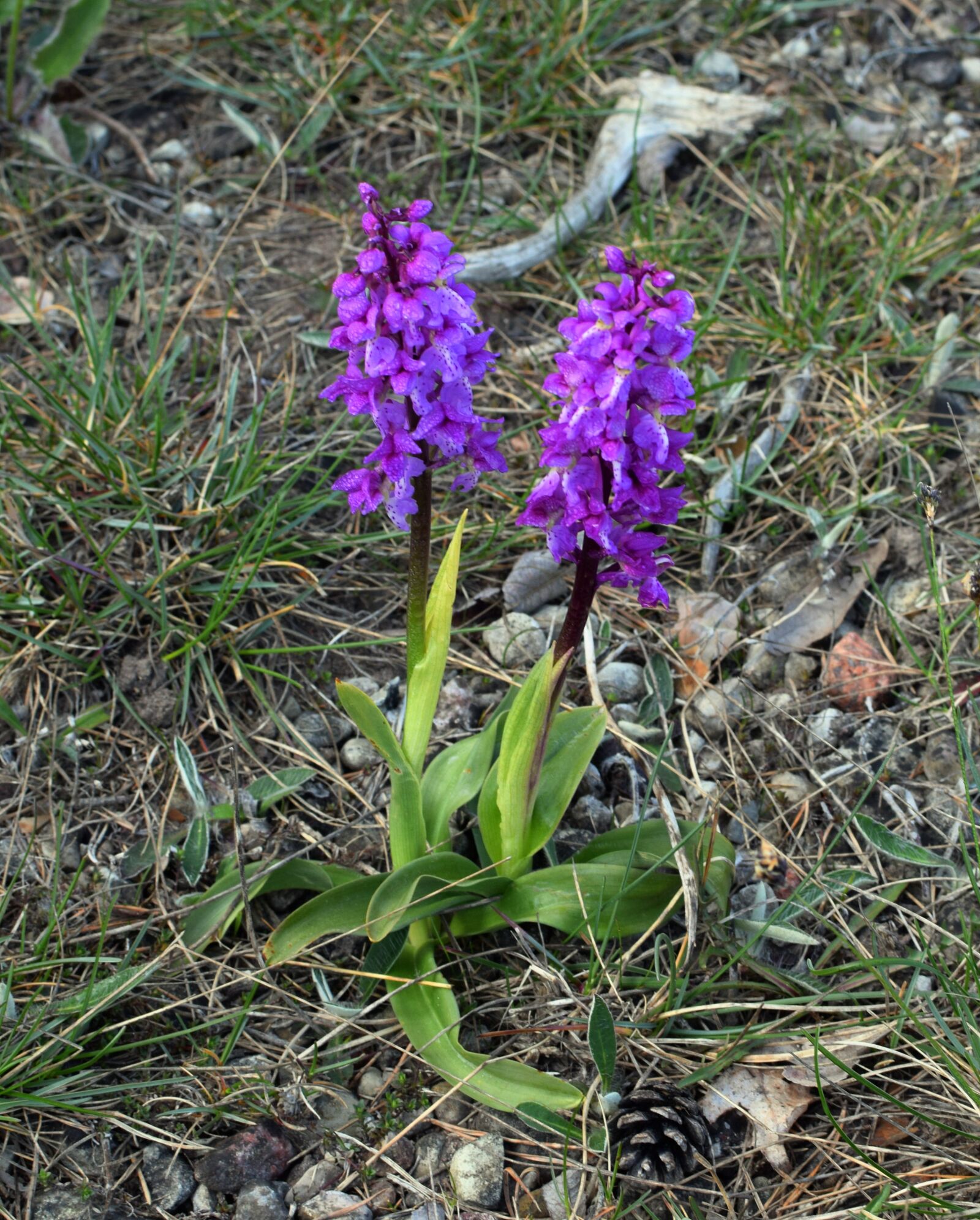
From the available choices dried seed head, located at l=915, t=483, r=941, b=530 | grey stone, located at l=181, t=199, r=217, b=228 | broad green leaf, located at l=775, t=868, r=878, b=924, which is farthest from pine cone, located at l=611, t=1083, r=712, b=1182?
grey stone, located at l=181, t=199, r=217, b=228

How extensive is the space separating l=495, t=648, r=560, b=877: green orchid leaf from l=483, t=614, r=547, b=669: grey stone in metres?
0.71

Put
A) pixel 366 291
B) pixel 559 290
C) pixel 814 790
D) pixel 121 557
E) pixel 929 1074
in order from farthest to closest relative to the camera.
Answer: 1. pixel 559 290
2. pixel 121 557
3. pixel 814 790
4. pixel 929 1074
5. pixel 366 291

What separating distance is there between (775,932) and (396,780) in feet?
3.07

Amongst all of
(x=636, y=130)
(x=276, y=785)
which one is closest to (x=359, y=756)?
(x=276, y=785)

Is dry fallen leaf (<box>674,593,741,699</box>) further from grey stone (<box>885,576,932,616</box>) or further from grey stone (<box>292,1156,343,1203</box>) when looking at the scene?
grey stone (<box>292,1156,343,1203</box>)

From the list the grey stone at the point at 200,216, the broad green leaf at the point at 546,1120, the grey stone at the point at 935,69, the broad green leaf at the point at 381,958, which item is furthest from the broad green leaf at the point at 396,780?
the grey stone at the point at 935,69

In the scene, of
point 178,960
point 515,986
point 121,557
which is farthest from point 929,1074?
point 121,557

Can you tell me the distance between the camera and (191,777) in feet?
9.30

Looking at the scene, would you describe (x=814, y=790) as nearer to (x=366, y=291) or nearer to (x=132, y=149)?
(x=366, y=291)

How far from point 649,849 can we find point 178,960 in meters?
1.15

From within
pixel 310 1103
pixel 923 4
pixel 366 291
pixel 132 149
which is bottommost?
pixel 310 1103

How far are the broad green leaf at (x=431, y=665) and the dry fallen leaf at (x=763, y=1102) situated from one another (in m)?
0.95

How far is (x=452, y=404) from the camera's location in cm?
205

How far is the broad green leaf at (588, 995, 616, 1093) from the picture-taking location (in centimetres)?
224
